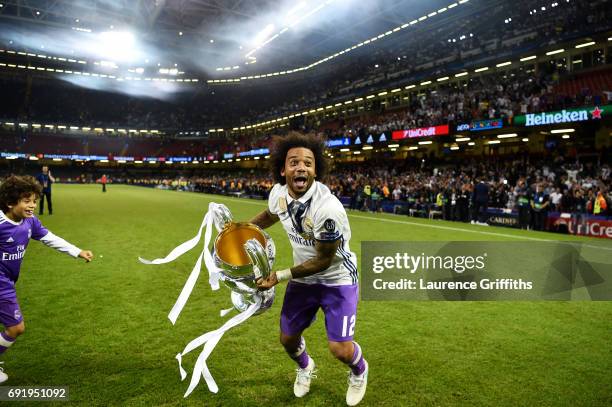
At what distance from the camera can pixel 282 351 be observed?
4336 mm

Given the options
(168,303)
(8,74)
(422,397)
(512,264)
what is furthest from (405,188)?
(8,74)

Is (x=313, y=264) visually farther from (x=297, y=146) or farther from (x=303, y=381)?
(x=303, y=381)

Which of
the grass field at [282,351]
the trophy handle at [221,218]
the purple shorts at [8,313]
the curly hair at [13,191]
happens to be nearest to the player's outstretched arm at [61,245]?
the curly hair at [13,191]

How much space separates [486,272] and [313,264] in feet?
20.7

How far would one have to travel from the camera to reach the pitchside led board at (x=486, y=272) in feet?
21.8

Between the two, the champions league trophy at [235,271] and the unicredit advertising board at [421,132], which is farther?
the unicredit advertising board at [421,132]

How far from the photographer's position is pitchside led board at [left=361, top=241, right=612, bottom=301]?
663 cm

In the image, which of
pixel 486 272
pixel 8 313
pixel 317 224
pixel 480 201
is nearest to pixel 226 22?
pixel 480 201

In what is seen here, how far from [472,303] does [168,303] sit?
4.78 metres

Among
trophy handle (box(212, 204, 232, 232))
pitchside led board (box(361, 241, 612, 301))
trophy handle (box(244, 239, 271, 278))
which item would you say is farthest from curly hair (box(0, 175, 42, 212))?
pitchside led board (box(361, 241, 612, 301))

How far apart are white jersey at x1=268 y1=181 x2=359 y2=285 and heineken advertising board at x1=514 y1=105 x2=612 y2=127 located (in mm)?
22172

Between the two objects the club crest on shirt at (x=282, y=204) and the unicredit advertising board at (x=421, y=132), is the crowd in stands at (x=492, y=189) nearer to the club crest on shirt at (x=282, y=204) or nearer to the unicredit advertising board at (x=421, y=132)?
the unicredit advertising board at (x=421, y=132)

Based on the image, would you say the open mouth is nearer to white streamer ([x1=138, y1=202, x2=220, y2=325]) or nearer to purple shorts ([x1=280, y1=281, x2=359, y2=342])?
white streamer ([x1=138, y1=202, x2=220, y2=325])

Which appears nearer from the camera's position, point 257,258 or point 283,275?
point 257,258
